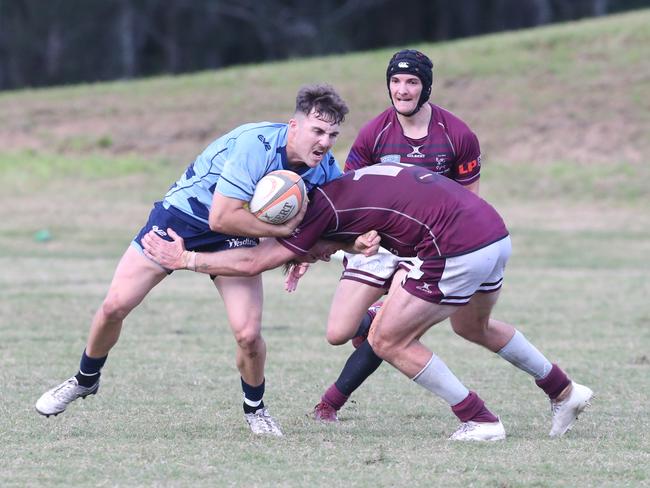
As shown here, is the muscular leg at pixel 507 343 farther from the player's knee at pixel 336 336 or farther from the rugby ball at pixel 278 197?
the rugby ball at pixel 278 197

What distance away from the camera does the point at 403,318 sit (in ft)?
18.7

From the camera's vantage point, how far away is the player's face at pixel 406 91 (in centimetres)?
647

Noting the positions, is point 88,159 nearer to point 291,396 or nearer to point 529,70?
point 529,70

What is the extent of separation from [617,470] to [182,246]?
238 centimetres

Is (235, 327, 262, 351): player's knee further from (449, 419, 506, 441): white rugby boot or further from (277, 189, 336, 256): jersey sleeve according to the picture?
(449, 419, 506, 441): white rugby boot

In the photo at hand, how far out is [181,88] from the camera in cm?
2962

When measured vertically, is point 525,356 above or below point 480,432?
above

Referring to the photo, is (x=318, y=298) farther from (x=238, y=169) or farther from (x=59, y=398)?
(x=238, y=169)

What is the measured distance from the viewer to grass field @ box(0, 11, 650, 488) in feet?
17.5

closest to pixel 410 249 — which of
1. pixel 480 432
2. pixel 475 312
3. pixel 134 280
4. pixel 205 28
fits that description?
pixel 475 312

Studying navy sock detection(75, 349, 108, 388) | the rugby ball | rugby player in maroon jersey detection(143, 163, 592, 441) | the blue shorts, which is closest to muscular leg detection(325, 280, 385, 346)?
rugby player in maroon jersey detection(143, 163, 592, 441)

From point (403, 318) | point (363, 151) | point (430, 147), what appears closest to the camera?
point (403, 318)

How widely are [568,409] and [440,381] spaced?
0.80 metres

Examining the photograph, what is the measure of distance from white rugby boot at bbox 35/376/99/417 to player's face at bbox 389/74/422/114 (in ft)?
7.71
